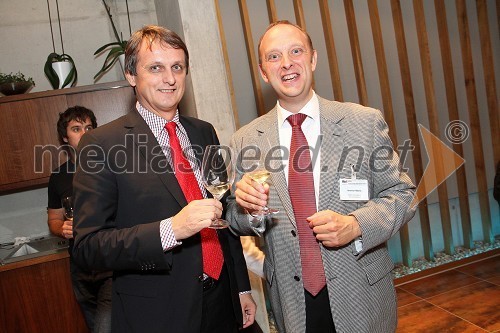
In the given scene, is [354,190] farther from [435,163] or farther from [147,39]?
[435,163]

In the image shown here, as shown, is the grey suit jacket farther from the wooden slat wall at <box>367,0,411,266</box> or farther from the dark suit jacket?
the wooden slat wall at <box>367,0,411,266</box>

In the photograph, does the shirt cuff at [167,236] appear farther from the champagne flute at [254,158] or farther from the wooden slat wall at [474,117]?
the wooden slat wall at [474,117]

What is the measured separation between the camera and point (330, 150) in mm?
1757

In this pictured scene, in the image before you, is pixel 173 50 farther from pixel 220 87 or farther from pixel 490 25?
pixel 490 25

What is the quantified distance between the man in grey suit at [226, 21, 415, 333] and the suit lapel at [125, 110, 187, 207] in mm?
221

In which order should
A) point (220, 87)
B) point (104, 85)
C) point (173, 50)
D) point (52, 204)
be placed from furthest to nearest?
point (104, 85) < point (220, 87) < point (52, 204) < point (173, 50)

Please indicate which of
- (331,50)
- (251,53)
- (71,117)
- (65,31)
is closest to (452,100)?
(331,50)

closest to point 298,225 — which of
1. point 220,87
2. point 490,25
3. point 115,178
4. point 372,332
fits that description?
point 372,332

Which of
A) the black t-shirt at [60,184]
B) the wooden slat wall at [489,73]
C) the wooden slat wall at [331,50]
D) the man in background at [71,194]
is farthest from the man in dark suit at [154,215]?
the wooden slat wall at [489,73]

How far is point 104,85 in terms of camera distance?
3.70m

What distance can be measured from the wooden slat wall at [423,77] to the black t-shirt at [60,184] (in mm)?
1642

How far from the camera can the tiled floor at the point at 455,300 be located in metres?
3.38

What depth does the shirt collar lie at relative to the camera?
187 centimetres

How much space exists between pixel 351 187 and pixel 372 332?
22.4 inches
